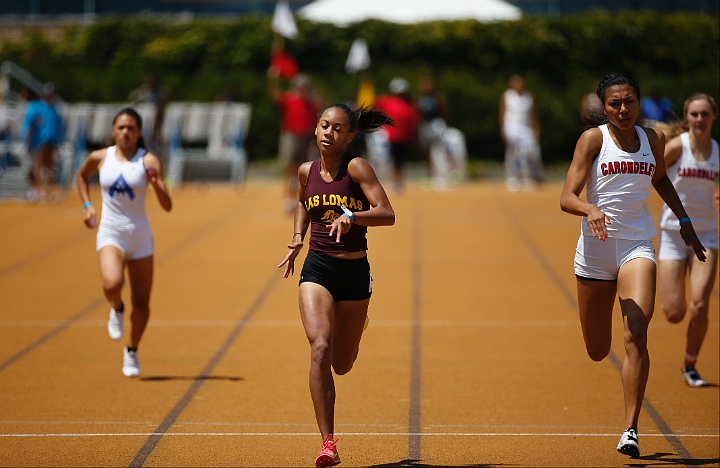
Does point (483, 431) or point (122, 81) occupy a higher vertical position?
point (122, 81)

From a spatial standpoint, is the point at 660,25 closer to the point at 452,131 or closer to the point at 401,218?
the point at 452,131

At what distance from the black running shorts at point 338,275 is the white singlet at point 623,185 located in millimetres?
1483

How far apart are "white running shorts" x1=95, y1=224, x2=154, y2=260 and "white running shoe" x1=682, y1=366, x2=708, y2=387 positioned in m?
4.28

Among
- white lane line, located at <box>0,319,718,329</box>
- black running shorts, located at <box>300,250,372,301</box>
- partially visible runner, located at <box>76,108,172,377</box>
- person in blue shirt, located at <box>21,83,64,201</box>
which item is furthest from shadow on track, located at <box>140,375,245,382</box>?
person in blue shirt, located at <box>21,83,64,201</box>

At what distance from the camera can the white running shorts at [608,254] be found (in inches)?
235

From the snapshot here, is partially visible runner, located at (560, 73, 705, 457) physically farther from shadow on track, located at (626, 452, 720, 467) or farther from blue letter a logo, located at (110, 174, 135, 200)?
blue letter a logo, located at (110, 174, 135, 200)

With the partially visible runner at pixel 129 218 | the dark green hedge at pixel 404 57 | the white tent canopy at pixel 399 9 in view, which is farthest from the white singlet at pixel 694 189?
the dark green hedge at pixel 404 57

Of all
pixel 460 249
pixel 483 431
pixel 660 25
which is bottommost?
pixel 483 431

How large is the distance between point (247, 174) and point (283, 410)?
1899cm

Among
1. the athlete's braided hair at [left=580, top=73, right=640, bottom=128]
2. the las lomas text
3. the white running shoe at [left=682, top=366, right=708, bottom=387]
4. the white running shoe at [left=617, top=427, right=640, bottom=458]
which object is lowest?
the white running shoe at [left=617, top=427, right=640, bottom=458]

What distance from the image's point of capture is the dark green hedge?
2666 centimetres

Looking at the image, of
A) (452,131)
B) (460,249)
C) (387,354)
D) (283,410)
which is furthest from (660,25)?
(283,410)

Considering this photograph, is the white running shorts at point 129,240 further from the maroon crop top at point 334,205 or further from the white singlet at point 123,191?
the maroon crop top at point 334,205

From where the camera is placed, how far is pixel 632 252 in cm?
596
